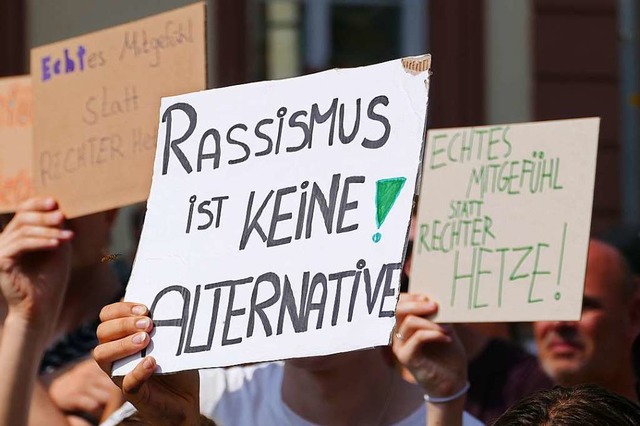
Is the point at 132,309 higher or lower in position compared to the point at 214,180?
lower

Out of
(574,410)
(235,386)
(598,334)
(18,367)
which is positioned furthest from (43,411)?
(574,410)

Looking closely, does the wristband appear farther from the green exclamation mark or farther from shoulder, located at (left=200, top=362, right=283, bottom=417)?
the green exclamation mark

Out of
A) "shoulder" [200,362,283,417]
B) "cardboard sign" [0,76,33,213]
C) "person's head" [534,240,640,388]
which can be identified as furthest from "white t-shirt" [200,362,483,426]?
"cardboard sign" [0,76,33,213]

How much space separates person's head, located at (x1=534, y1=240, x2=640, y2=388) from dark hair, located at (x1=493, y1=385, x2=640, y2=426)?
5.51 feet

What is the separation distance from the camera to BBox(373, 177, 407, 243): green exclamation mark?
2773 mm

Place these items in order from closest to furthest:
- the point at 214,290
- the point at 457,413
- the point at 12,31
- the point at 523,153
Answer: the point at 214,290 < the point at 457,413 < the point at 523,153 < the point at 12,31

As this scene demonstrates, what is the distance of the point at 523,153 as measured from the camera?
12.5 ft

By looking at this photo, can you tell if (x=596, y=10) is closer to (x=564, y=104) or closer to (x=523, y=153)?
(x=564, y=104)

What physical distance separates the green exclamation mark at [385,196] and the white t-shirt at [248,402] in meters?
0.99

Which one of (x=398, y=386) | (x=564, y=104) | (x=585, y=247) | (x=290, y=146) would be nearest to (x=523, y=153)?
(x=585, y=247)

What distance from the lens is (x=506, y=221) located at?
376cm

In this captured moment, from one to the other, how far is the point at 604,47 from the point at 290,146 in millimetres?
6264

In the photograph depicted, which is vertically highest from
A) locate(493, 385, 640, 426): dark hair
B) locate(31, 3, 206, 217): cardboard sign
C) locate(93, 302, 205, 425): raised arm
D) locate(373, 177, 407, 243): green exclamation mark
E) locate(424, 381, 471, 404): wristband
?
locate(31, 3, 206, 217): cardboard sign

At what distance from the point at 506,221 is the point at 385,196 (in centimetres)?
102
